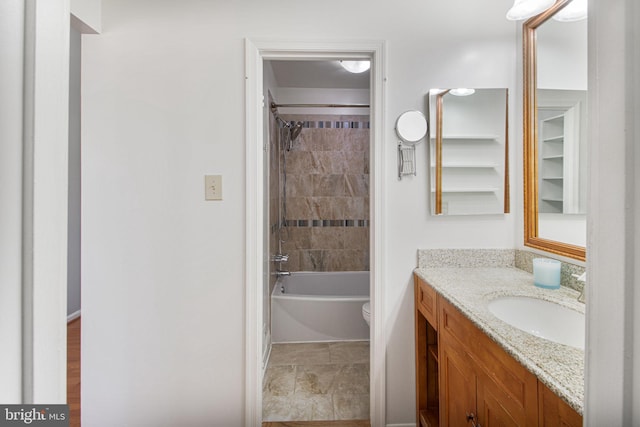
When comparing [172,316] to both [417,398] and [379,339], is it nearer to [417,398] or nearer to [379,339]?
[379,339]

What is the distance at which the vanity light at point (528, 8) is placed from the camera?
48.6 inches

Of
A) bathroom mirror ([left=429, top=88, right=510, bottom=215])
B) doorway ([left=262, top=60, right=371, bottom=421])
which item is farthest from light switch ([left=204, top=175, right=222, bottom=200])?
doorway ([left=262, top=60, right=371, bottom=421])

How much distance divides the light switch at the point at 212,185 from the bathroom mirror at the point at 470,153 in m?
1.09

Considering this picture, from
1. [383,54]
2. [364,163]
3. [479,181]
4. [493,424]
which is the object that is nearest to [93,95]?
[383,54]

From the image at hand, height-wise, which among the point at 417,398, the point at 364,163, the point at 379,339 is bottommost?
the point at 417,398

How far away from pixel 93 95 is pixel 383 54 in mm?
1464

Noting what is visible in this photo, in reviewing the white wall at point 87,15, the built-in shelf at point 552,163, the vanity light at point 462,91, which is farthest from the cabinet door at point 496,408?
the white wall at point 87,15

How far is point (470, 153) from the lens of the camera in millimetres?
1726

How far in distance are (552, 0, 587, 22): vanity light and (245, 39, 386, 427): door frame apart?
0.76 m

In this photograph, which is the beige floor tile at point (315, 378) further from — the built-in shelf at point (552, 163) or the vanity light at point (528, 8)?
the vanity light at point (528, 8)

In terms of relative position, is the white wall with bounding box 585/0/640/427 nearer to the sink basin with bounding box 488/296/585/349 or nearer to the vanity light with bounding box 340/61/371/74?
the sink basin with bounding box 488/296/585/349

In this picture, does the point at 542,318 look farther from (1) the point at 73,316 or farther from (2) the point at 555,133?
(1) the point at 73,316

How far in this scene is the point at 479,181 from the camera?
68.0 inches

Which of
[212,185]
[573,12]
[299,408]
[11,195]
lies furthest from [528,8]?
[299,408]
